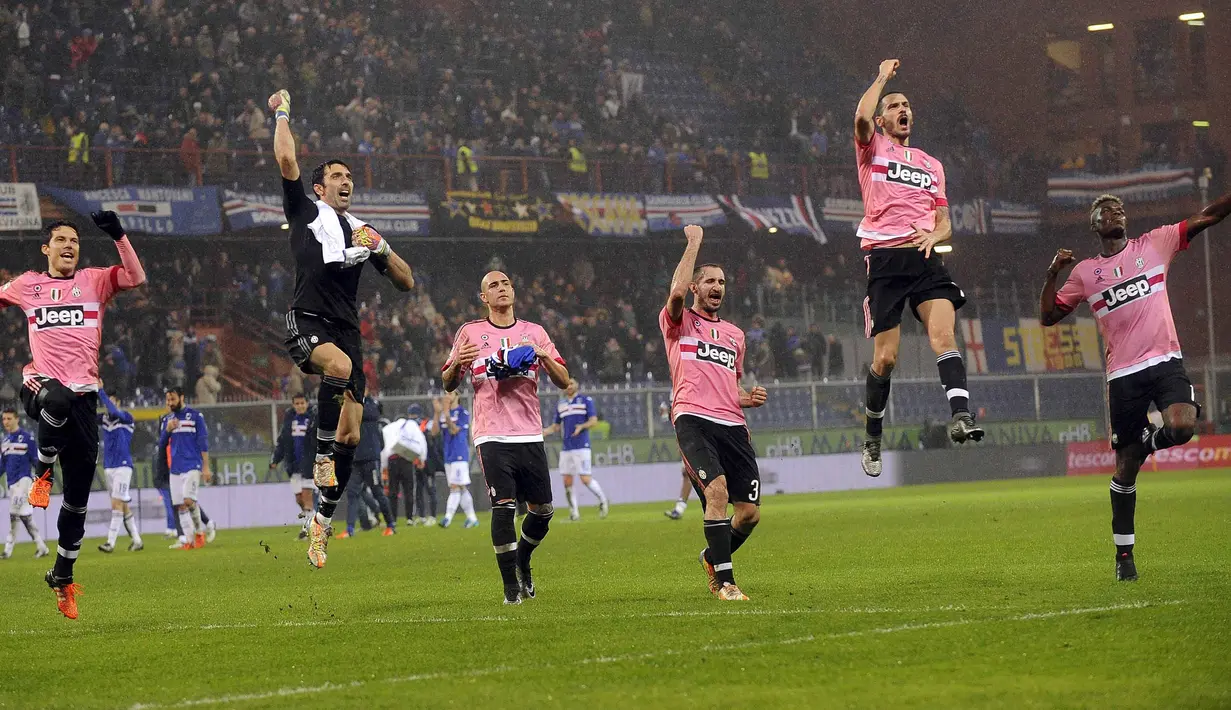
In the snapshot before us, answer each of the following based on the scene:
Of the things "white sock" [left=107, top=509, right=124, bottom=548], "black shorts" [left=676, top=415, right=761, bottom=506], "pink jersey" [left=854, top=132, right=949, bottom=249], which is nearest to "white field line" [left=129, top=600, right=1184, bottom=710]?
"black shorts" [left=676, top=415, right=761, bottom=506]

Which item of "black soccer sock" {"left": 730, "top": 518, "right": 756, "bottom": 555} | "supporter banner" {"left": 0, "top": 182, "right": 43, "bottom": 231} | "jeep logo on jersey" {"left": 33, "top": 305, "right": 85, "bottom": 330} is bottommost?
"black soccer sock" {"left": 730, "top": 518, "right": 756, "bottom": 555}

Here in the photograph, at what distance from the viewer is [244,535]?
24.2 meters

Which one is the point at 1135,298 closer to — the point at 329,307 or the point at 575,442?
the point at 329,307

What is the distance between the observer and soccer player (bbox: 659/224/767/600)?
390 inches

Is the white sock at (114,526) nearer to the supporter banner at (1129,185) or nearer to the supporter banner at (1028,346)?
the supporter banner at (1028,346)

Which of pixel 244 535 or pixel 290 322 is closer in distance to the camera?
pixel 290 322

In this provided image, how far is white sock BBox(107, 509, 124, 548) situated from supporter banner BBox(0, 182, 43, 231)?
9.64 m

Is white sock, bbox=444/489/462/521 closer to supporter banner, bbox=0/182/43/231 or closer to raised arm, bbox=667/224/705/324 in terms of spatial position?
supporter banner, bbox=0/182/43/231

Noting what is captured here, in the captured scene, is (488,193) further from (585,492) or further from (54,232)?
(54,232)

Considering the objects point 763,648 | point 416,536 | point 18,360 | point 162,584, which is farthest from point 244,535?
point 763,648

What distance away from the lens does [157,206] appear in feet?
102

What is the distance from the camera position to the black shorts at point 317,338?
32.6 ft

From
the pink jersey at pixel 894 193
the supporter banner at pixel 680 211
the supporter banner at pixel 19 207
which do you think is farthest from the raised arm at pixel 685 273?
the supporter banner at pixel 680 211

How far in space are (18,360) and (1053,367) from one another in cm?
2429
